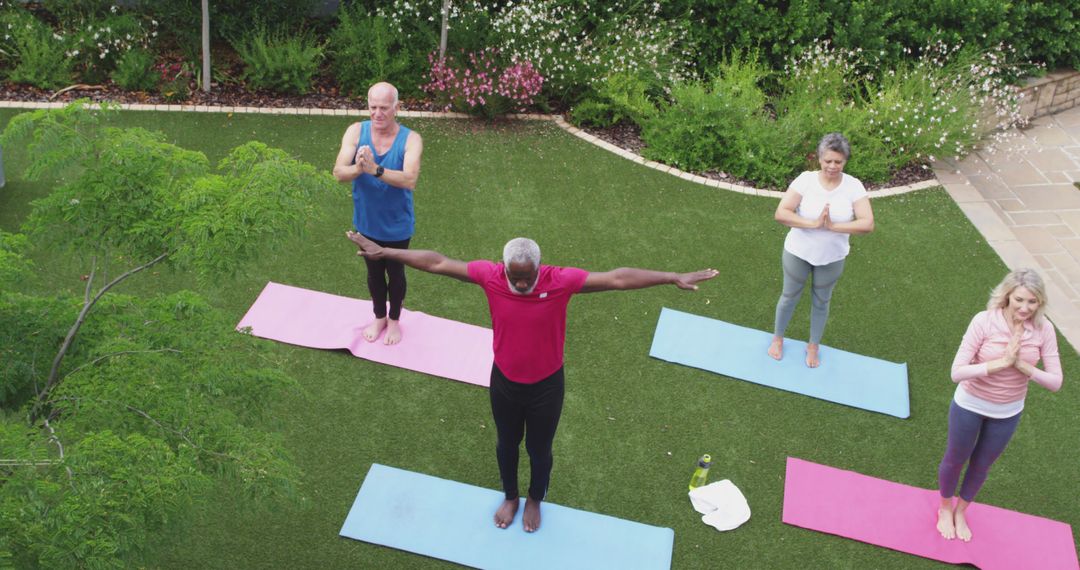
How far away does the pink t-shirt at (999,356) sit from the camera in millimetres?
5172

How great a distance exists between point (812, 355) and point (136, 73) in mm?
6850

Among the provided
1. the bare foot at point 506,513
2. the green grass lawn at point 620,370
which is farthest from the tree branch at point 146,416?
the bare foot at point 506,513

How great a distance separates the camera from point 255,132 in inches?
362

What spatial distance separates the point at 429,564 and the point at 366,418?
1223mm

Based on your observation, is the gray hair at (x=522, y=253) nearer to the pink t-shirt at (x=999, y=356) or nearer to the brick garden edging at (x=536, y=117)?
the pink t-shirt at (x=999, y=356)

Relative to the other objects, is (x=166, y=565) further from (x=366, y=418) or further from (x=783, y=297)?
(x=783, y=297)

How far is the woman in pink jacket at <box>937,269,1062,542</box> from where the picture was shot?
5121mm

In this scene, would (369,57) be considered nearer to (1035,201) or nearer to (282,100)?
(282,100)

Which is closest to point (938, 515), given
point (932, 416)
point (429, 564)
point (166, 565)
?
point (932, 416)

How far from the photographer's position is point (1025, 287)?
16.7 ft

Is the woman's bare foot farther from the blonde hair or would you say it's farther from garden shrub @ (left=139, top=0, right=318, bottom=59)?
garden shrub @ (left=139, top=0, right=318, bottom=59)

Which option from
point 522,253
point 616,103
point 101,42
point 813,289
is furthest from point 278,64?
point 522,253

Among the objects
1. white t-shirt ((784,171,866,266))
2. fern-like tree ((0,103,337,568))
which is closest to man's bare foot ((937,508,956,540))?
white t-shirt ((784,171,866,266))

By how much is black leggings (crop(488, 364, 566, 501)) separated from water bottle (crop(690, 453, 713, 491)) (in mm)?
1001
